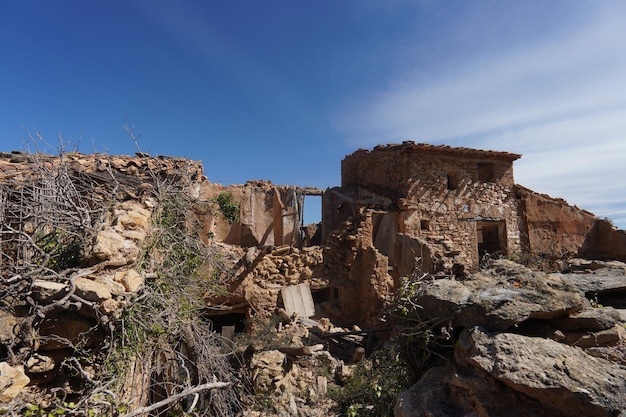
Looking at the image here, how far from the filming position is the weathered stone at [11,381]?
247cm

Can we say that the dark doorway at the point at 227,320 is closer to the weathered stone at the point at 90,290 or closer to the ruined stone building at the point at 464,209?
the ruined stone building at the point at 464,209

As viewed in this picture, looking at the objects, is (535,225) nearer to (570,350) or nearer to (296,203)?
(296,203)

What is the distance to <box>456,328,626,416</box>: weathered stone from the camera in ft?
10.4

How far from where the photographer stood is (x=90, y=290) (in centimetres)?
305

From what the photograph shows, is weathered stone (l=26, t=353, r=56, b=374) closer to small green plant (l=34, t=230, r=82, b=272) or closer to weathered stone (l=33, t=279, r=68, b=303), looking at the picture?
weathered stone (l=33, t=279, r=68, b=303)

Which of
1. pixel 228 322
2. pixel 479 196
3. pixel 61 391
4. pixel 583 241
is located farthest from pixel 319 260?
pixel 583 241

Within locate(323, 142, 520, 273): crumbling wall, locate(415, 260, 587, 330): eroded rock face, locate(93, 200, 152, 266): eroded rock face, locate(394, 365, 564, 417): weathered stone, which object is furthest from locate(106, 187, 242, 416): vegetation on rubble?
locate(323, 142, 520, 273): crumbling wall

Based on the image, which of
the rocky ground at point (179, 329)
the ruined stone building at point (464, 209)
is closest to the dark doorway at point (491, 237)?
the ruined stone building at point (464, 209)

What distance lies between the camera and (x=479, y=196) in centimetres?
1566

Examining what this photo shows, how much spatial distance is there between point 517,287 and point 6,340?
5.36 metres

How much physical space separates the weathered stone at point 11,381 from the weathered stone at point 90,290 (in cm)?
63

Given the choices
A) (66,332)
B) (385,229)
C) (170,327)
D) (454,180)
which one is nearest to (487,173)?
(454,180)

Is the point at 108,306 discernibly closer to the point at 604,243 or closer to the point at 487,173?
the point at 487,173

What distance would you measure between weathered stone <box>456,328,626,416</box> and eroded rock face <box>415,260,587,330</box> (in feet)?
1.13
